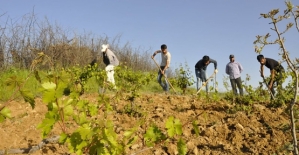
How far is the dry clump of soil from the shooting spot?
365 centimetres

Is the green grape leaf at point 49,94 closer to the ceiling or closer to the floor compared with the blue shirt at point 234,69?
closer to the floor

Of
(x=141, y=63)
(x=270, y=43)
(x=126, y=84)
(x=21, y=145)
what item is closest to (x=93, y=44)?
(x=141, y=63)

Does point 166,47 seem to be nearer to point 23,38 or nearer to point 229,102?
point 229,102

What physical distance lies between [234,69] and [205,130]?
610 cm

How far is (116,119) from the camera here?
16.1ft

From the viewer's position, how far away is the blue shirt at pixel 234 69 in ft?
32.4

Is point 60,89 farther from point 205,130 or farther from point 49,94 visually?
point 205,130

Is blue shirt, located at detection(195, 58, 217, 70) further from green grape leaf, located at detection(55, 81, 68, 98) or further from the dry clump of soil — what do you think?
green grape leaf, located at detection(55, 81, 68, 98)

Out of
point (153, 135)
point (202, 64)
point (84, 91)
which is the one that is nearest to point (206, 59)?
point (202, 64)

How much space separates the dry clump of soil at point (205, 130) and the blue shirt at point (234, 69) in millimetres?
4399

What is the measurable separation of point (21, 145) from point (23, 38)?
7913 mm

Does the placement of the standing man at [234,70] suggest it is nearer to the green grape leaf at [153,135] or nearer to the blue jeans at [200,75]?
the blue jeans at [200,75]

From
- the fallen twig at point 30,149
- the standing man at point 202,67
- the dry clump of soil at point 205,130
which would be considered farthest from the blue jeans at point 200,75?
the fallen twig at point 30,149

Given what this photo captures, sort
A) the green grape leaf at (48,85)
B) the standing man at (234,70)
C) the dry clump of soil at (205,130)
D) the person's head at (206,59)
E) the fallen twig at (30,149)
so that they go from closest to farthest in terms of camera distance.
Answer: the green grape leaf at (48,85) < the fallen twig at (30,149) < the dry clump of soil at (205,130) < the standing man at (234,70) < the person's head at (206,59)
